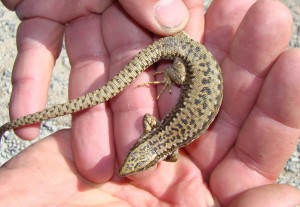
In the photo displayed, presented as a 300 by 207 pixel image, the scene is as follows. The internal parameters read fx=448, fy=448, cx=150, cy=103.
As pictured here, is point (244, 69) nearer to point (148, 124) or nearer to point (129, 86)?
point (148, 124)

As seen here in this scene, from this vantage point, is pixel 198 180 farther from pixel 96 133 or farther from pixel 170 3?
pixel 170 3

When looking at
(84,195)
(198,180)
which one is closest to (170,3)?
(198,180)

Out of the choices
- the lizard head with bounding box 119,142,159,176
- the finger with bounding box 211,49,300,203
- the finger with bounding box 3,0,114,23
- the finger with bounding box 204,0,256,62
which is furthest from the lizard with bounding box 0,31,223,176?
the finger with bounding box 3,0,114,23

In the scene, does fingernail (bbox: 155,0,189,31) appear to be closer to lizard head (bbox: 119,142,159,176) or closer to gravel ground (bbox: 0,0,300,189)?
lizard head (bbox: 119,142,159,176)

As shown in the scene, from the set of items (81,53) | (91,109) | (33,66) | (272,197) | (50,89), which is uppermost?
(272,197)

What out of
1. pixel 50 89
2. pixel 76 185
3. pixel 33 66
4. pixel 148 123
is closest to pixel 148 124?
pixel 148 123

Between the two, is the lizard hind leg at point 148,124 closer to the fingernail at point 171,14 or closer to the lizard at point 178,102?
the lizard at point 178,102
